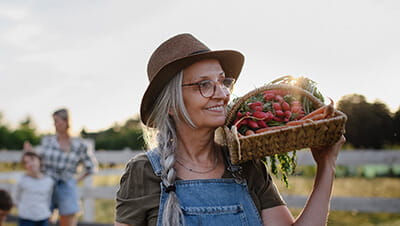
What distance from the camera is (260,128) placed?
2.10 meters

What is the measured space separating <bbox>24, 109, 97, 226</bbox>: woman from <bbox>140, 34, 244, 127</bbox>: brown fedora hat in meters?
3.65

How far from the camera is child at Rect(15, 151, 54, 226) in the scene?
5.37 meters

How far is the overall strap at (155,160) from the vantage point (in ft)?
6.80

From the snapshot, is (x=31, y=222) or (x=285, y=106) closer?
(x=285, y=106)

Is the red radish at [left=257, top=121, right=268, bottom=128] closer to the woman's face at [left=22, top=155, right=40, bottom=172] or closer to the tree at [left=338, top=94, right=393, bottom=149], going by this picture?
the tree at [left=338, top=94, right=393, bottom=149]

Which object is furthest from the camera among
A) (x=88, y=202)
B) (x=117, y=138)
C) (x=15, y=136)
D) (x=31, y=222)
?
(x=15, y=136)

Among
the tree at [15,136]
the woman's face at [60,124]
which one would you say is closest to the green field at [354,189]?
the woman's face at [60,124]

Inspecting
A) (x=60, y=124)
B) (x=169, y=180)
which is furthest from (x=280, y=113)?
(x=60, y=124)

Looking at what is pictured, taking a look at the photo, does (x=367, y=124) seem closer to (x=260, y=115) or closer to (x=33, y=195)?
(x=33, y=195)

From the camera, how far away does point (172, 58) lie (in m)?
2.11

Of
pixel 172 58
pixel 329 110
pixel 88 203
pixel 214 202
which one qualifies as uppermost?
pixel 172 58

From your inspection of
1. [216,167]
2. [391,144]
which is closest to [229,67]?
[216,167]

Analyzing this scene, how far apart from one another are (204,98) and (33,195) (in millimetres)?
3983

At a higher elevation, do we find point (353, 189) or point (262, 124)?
point (262, 124)
